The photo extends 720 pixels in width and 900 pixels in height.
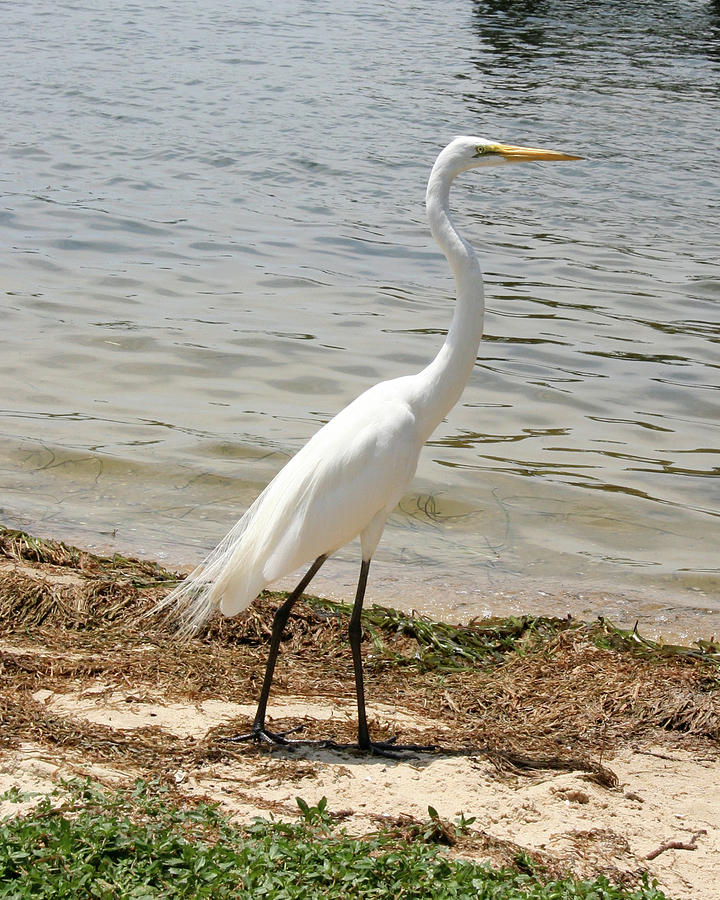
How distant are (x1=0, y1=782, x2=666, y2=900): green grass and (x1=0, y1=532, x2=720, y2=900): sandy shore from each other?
144mm

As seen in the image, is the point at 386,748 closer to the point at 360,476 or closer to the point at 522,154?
the point at 360,476

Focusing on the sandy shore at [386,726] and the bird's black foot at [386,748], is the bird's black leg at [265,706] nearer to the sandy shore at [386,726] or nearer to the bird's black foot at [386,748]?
the sandy shore at [386,726]

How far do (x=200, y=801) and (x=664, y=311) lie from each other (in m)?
Answer: 7.77

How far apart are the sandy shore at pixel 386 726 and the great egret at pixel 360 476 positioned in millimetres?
259

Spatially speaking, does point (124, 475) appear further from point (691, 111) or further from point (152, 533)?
point (691, 111)

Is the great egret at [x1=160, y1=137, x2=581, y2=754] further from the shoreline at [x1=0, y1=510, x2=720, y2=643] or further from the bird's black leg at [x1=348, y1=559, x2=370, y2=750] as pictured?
the shoreline at [x1=0, y1=510, x2=720, y2=643]

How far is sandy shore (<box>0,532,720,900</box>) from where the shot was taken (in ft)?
9.91

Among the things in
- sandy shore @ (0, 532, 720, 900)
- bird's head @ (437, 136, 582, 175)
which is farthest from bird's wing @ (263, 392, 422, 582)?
bird's head @ (437, 136, 582, 175)

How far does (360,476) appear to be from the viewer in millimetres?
3637

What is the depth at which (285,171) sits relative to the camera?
44.3 ft

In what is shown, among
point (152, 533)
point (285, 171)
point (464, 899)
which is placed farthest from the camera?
point (285, 171)

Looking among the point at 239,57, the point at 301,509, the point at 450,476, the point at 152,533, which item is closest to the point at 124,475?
the point at 152,533

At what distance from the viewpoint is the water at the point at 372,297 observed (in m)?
6.07

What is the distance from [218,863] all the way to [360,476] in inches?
56.2
